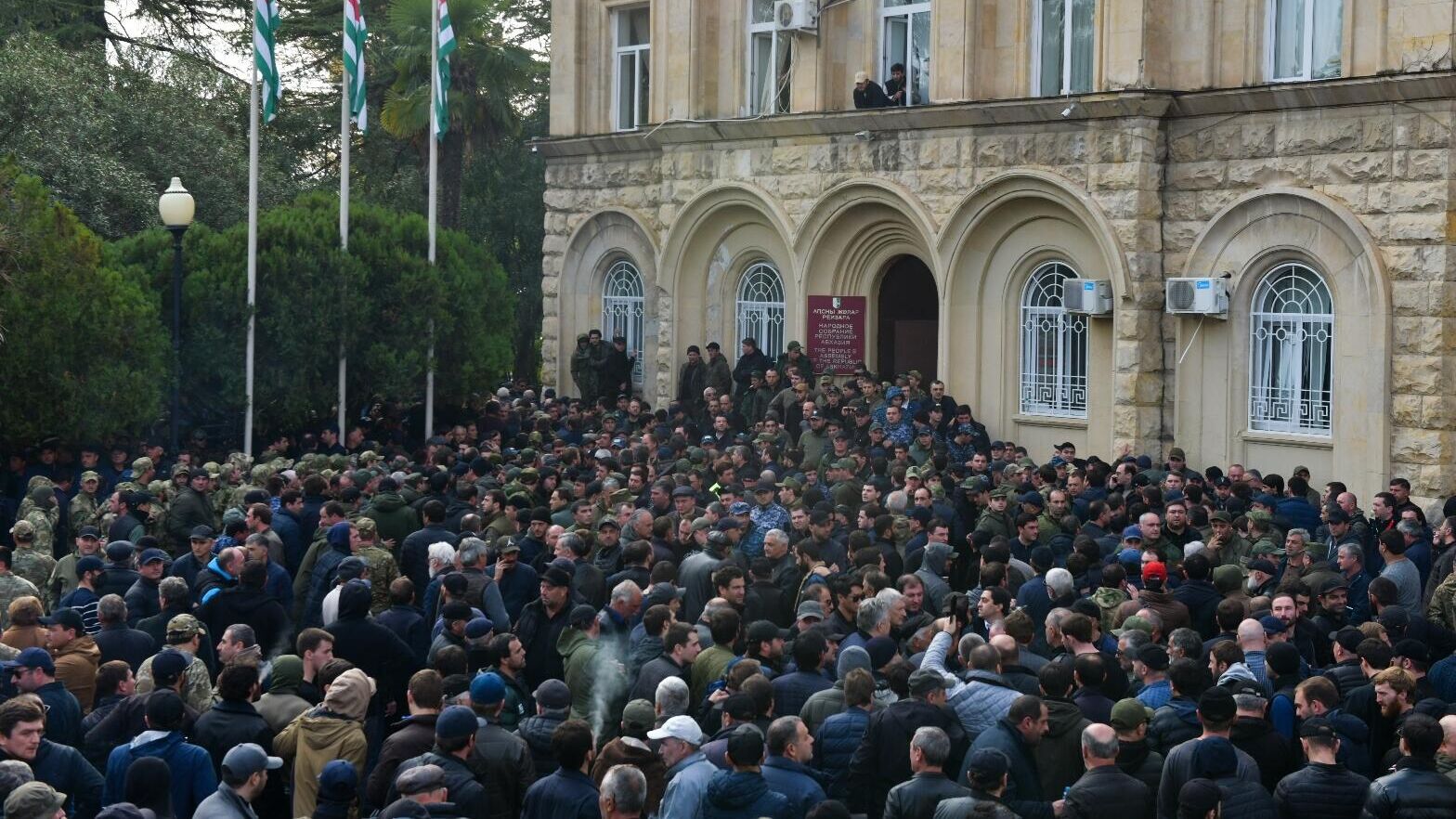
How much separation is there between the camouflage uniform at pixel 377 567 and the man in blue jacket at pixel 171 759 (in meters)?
4.09

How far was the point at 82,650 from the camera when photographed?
10.2 meters

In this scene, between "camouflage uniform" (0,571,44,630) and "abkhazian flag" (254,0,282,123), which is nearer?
"camouflage uniform" (0,571,44,630)

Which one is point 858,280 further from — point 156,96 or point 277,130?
point 277,130

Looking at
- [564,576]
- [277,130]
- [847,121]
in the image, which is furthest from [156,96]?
[564,576]

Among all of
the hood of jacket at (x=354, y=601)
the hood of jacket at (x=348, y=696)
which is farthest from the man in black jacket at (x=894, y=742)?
the hood of jacket at (x=354, y=601)

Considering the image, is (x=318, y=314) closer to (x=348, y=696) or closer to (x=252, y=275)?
(x=252, y=275)

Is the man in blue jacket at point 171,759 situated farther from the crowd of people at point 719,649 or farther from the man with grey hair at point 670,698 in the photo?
the man with grey hair at point 670,698

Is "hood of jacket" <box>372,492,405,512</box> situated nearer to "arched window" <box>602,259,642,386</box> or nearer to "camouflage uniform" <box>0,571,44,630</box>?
"camouflage uniform" <box>0,571,44,630</box>

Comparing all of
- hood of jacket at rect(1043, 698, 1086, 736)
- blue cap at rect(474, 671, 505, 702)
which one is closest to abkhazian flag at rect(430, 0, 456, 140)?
blue cap at rect(474, 671, 505, 702)

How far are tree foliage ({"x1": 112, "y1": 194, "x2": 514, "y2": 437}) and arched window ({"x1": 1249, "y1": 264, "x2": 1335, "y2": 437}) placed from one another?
1062 cm

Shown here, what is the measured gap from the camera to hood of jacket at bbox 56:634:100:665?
10.2 m

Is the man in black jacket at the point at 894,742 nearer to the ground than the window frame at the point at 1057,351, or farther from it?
nearer to the ground

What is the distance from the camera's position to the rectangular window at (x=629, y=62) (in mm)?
28000

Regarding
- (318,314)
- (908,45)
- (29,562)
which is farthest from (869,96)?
(29,562)
